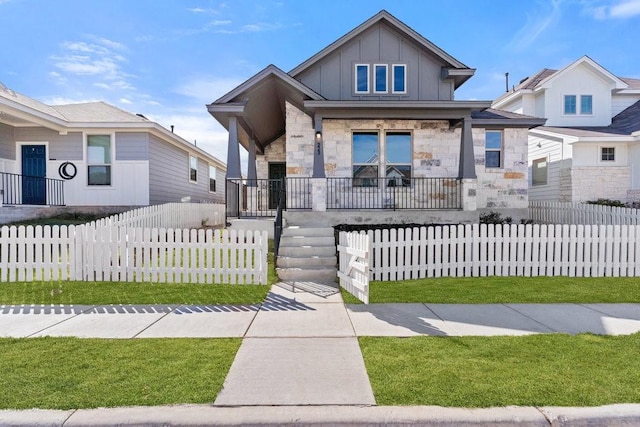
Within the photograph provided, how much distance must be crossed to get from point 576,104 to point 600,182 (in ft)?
17.5

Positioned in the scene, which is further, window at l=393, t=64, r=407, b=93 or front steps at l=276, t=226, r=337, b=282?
window at l=393, t=64, r=407, b=93

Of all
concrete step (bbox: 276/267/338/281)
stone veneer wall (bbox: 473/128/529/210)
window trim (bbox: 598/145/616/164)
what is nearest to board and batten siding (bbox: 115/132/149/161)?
concrete step (bbox: 276/267/338/281)

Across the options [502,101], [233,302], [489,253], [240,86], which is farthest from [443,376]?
[502,101]

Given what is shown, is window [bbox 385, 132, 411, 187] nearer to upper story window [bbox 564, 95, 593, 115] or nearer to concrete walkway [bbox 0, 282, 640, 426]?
concrete walkway [bbox 0, 282, 640, 426]

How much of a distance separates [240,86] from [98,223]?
557 centimetres

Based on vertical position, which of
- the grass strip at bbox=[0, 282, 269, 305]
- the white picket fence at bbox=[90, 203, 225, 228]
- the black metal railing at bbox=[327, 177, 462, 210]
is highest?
the black metal railing at bbox=[327, 177, 462, 210]

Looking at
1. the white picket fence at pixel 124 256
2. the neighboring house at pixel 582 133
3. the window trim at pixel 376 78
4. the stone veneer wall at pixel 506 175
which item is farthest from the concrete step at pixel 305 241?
the neighboring house at pixel 582 133

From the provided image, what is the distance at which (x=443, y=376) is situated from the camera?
353 centimetres

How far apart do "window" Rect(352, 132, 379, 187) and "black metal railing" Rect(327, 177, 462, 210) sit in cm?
4

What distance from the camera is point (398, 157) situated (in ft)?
42.0

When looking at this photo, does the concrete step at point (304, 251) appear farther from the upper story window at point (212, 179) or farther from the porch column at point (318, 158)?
the upper story window at point (212, 179)

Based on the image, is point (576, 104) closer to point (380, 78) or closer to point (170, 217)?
point (380, 78)

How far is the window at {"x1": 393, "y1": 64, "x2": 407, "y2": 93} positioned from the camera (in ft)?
42.3

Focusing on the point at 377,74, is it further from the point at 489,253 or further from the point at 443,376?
the point at 443,376
